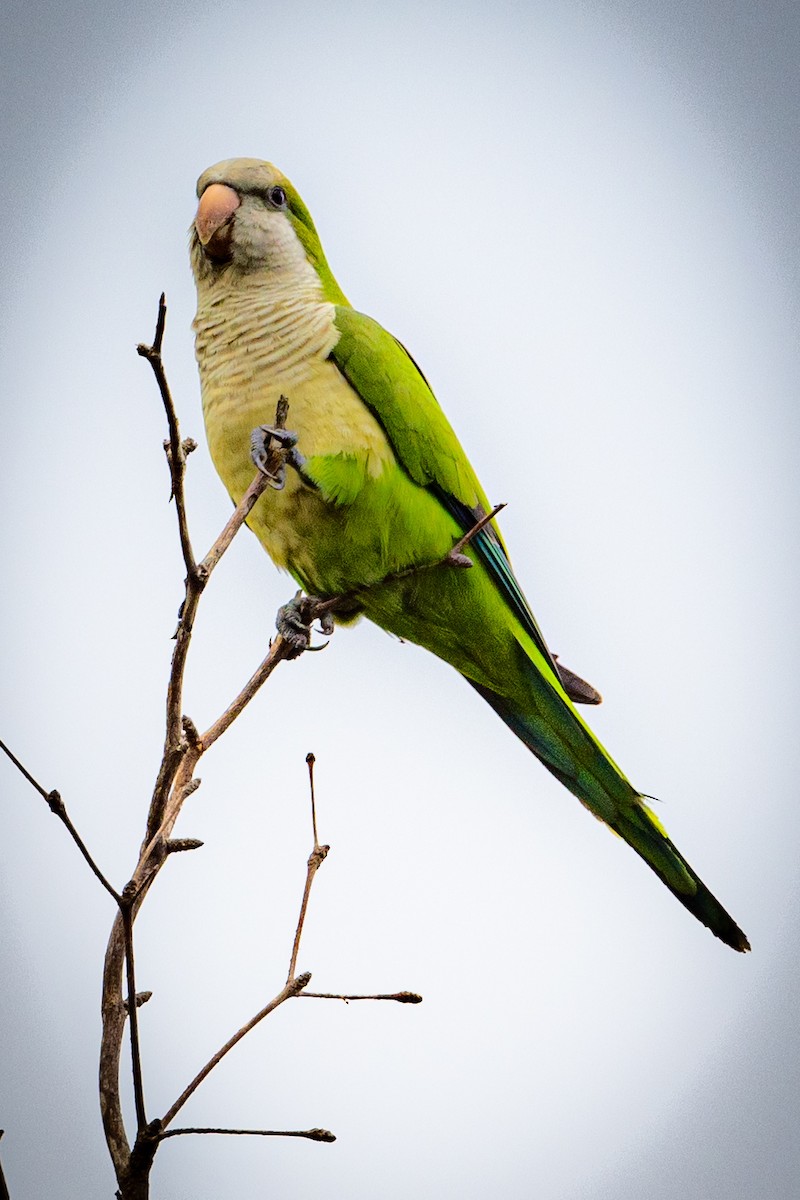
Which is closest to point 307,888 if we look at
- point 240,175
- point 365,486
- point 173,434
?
point 173,434

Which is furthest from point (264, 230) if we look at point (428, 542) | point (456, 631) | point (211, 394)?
point (456, 631)

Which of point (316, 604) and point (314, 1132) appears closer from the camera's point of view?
point (314, 1132)

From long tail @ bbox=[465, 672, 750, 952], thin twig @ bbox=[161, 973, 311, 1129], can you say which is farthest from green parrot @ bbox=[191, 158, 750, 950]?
thin twig @ bbox=[161, 973, 311, 1129]

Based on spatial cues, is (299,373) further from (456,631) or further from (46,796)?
(46,796)

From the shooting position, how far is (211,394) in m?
2.12

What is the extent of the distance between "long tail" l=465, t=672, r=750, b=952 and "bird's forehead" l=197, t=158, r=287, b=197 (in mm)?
1238

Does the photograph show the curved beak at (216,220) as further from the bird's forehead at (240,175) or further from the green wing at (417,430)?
the green wing at (417,430)

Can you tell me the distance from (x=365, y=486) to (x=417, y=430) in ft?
0.74

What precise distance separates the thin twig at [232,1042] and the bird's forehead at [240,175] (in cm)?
182

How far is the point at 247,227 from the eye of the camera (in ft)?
7.45

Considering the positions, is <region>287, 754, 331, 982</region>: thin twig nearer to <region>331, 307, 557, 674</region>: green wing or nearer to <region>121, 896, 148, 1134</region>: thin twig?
<region>121, 896, 148, 1134</region>: thin twig

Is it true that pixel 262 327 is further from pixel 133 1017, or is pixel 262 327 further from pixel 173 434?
pixel 133 1017

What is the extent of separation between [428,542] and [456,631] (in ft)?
0.67

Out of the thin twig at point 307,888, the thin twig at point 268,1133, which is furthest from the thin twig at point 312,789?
the thin twig at point 268,1133
